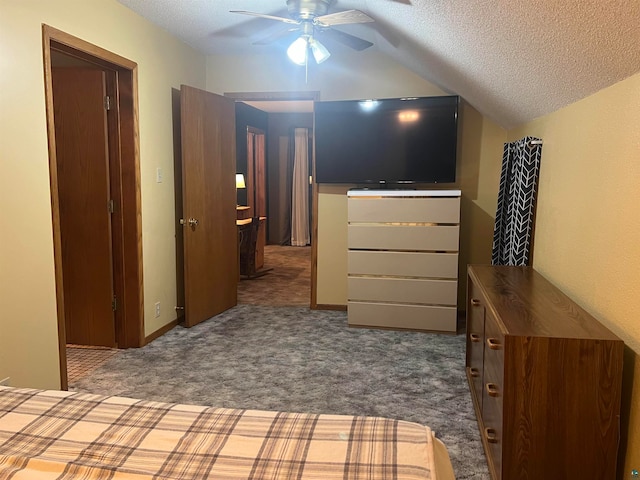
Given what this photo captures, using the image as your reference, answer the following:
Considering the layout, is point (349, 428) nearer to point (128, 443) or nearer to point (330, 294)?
point (128, 443)

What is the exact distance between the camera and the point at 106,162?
3469 mm

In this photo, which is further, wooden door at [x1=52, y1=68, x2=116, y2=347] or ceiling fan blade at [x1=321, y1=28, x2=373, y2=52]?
wooden door at [x1=52, y1=68, x2=116, y2=347]

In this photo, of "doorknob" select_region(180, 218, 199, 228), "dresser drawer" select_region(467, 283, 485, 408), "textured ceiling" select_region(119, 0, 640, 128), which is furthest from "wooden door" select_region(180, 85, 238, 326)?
"dresser drawer" select_region(467, 283, 485, 408)

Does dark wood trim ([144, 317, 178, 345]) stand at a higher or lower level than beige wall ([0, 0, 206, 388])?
lower

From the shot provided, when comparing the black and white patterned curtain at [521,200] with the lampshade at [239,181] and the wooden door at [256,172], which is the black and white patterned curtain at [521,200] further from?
the wooden door at [256,172]

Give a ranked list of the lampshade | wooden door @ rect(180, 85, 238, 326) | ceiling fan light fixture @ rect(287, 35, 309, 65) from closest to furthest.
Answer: ceiling fan light fixture @ rect(287, 35, 309, 65)
wooden door @ rect(180, 85, 238, 326)
the lampshade

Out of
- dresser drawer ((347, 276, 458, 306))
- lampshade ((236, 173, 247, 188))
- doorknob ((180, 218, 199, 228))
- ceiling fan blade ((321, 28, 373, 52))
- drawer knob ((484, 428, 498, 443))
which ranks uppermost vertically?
ceiling fan blade ((321, 28, 373, 52))

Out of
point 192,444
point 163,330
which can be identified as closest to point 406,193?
point 163,330

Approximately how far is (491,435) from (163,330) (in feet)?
9.00

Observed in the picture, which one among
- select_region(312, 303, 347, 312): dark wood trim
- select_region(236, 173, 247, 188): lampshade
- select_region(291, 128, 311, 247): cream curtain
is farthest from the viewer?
select_region(291, 128, 311, 247): cream curtain

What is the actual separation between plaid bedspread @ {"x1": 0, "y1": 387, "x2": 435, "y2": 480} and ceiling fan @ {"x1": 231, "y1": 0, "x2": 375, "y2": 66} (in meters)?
2.29

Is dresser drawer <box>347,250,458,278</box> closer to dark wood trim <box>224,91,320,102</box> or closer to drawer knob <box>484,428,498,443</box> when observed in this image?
dark wood trim <box>224,91,320,102</box>

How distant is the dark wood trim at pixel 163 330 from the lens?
374 centimetres

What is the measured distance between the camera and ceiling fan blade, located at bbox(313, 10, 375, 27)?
2.85 meters
